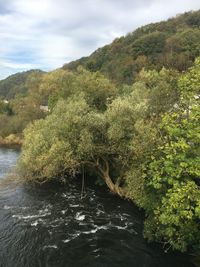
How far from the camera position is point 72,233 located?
2252 cm

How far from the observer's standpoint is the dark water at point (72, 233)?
1897 cm

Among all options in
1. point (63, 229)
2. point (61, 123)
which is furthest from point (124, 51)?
point (63, 229)

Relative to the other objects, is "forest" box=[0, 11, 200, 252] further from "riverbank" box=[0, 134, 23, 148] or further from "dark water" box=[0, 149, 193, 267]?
"riverbank" box=[0, 134, 23, 148]

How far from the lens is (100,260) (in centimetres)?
1908

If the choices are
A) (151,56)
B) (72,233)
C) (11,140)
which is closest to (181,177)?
(72,233)

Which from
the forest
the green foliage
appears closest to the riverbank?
the forest

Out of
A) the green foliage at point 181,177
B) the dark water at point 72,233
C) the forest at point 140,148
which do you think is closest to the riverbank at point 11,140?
the forest at point 140,148

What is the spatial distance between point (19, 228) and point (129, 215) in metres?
9.46

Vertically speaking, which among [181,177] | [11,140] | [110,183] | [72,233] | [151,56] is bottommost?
[72,233]

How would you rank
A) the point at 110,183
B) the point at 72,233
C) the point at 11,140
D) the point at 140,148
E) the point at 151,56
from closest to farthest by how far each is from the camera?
1. the point at 72,233
2. the point at 140,148
3. the point at 110,183
4. the point at 11,140
5. the point at 151,56

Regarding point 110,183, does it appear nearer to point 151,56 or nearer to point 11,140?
point 11,140

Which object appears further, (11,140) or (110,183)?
(11,140)

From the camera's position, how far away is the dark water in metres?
19.0

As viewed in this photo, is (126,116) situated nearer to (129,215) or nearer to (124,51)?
(129,215)
